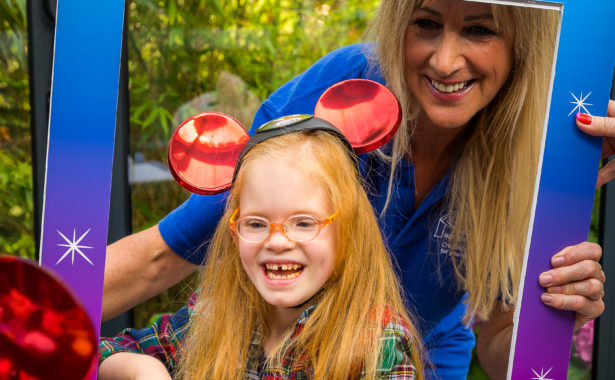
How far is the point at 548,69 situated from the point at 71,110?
77cm

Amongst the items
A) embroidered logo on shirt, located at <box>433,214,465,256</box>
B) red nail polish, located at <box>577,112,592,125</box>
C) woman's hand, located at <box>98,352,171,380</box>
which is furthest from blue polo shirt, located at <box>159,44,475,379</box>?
red nail polish, located at <box>577,112,592,125</box>

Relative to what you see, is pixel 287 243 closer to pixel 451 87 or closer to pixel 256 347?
pixel 256 347

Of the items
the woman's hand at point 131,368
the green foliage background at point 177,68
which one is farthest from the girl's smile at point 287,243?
the green foliage background at point 177,68

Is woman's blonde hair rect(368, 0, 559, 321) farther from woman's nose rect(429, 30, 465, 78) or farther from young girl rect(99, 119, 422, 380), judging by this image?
young girl rect(99, 119, 422, 380)

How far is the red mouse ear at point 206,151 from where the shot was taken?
3.40 ft

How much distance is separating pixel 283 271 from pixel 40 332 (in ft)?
1.41

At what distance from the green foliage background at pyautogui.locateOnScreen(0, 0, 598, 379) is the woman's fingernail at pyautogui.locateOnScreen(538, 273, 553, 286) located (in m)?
0.72

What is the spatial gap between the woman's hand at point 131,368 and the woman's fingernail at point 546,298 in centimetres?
58

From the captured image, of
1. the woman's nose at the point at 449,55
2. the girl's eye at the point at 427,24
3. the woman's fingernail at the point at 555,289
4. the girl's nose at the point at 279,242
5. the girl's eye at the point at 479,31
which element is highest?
the girl's eye at the point at 427,24

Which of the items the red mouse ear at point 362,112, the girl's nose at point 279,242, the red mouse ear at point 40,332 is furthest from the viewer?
the red mouse ear at point 362,112

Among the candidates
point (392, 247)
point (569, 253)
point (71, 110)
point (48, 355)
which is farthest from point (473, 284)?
point (48, 355)

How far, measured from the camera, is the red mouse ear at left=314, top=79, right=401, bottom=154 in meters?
1.03

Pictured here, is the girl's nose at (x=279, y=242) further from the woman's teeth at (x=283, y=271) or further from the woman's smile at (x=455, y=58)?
the woman's smile at (x=455, y=58)

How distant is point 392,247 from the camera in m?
1.28
